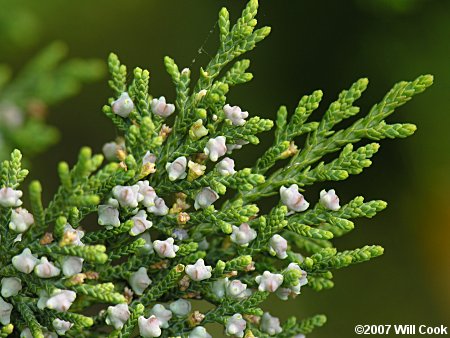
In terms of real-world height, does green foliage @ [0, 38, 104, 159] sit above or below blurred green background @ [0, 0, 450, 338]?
below

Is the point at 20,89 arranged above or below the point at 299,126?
above

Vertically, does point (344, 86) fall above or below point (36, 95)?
above

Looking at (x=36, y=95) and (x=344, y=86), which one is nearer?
(x=36, y=95)

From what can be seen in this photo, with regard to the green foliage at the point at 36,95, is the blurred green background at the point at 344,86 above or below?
above

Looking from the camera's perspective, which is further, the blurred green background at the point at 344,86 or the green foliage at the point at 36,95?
the blurred green background at the point at 344,86

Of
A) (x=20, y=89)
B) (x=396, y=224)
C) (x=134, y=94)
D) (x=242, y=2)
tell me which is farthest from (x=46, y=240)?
(x=396, y=224)

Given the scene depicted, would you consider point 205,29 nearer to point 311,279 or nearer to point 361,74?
point 361,74

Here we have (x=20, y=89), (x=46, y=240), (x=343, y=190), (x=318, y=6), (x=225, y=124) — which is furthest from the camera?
(x=343, y=190)

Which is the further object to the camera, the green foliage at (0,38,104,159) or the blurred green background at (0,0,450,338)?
the blurred green background at (0,0,450,338)
